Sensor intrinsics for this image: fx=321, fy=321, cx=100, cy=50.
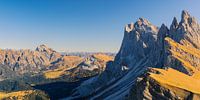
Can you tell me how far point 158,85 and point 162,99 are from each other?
209 inches

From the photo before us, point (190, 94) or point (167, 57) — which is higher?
point (167, 57)

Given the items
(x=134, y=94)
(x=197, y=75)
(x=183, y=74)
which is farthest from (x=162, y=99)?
(x=197, y=75)

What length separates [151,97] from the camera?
117312 mm

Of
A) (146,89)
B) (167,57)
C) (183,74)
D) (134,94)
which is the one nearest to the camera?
(146,89)

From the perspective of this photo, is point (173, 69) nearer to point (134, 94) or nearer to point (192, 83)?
point (192, 83)

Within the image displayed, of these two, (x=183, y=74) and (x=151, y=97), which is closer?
(x=151, y=97)

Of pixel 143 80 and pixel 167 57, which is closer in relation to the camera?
pixel 143 80

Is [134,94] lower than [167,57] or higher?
lower

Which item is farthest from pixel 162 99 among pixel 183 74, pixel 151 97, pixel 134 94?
pixel 183 74

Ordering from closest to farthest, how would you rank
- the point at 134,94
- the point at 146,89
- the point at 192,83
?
the point at 146,89, the point at 134,94, the point at 192,83

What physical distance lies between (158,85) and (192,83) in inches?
1986

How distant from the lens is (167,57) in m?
199

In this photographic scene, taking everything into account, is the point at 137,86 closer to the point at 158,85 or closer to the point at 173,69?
the point at 158,85

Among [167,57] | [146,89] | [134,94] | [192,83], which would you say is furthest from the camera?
[167,57]
